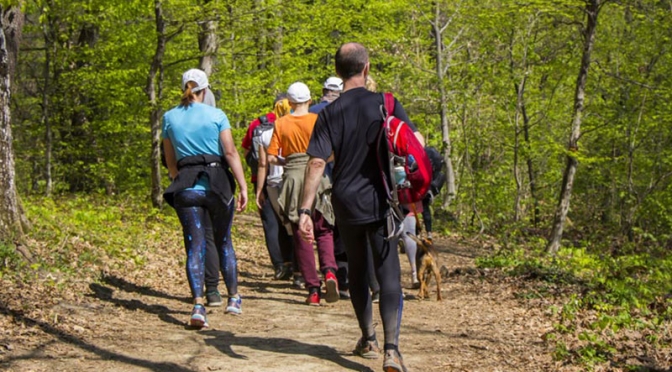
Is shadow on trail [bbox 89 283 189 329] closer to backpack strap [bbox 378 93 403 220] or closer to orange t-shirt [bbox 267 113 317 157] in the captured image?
orange t-shirt [bbox 267 113 317 157]

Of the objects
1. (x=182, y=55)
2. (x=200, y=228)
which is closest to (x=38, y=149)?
(x=182, y=55)

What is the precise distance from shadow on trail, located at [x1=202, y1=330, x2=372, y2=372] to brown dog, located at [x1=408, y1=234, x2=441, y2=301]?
8.99ft

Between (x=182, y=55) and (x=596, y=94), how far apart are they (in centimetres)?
1173

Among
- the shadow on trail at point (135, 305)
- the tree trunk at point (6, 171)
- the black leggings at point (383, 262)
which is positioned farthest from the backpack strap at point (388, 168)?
the tree trunk at point (6, 171)

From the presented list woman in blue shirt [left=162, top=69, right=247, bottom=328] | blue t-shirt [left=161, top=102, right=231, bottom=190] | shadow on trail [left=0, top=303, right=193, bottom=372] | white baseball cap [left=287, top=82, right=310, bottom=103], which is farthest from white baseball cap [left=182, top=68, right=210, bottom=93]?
shadow on trail [left=0, top=303, right=193, bottom=372]

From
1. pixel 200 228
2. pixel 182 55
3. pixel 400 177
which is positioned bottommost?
pixel 200 228

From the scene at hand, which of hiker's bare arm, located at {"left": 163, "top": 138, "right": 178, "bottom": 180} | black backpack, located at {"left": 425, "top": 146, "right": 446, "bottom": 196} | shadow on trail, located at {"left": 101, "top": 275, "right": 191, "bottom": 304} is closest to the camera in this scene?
hiker's bare arm, located at {"left": 163, "top": 138, "right": 178, "bottom": 180}

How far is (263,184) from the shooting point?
8.89 m

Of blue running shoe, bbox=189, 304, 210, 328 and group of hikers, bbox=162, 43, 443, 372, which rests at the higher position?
group of hikers, bbox=162, 43, 443, 372

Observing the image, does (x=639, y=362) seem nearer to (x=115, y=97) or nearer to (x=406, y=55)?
(x=115, y=97)

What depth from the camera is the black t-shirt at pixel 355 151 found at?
199 inches

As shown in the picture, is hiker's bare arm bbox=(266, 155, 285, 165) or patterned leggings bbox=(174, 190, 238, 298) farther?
hiker's bare arm bbox=(266, 155, 285, 165)

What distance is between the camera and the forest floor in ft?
18.1

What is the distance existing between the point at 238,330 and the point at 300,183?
1.81m
